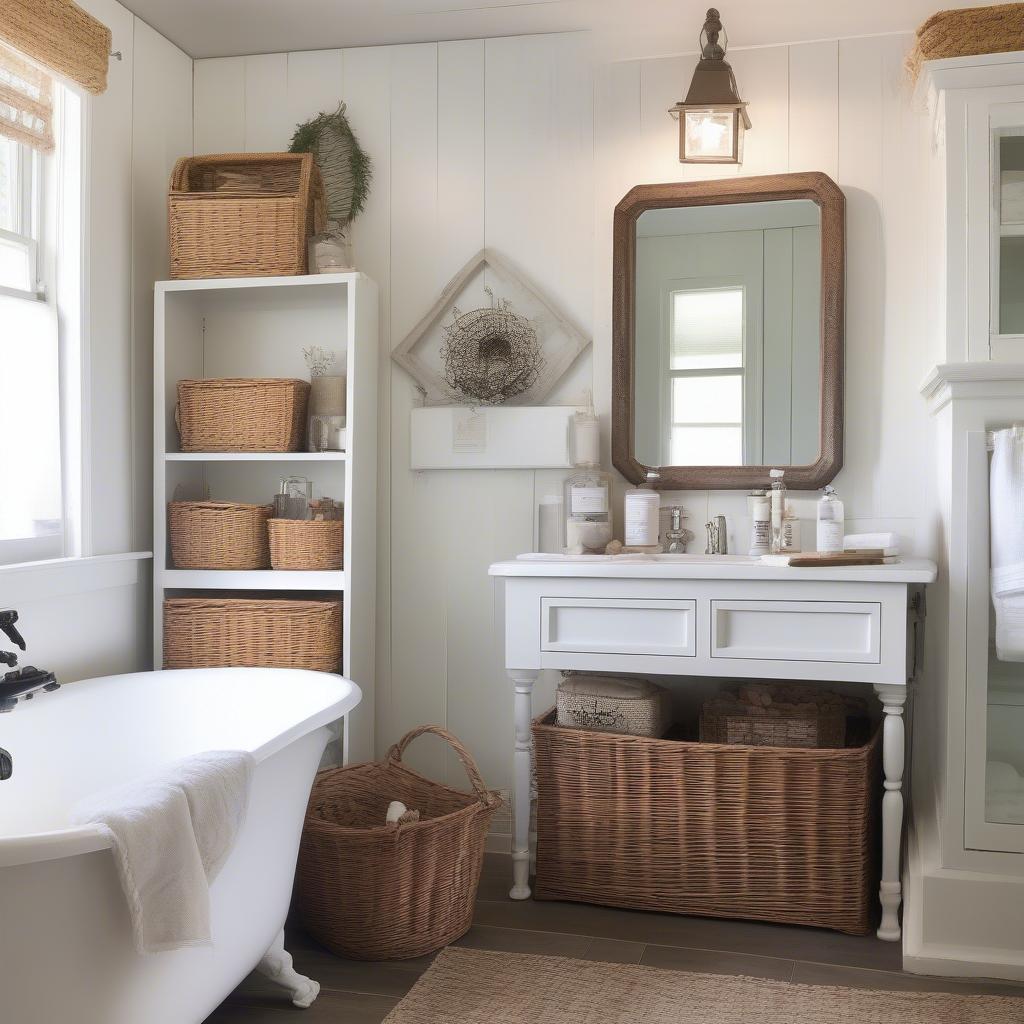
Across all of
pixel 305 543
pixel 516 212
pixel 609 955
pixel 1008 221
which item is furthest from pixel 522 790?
pixel 1008 221

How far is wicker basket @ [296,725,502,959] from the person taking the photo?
2387 mm

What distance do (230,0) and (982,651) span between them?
100 inches

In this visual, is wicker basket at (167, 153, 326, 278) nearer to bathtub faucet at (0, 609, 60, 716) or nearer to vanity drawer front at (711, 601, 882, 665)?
bathtub faucet at (0, 609, 60, 716)

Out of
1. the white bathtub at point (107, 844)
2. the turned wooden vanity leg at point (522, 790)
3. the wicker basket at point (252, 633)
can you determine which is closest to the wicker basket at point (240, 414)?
the wicker basket at point (252, 633)

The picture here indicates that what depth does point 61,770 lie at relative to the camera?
7.55ft

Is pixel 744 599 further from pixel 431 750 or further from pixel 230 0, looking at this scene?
pixel 230 0

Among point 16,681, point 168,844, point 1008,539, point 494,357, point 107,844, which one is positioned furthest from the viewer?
point 494,357

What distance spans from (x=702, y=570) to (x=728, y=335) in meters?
0.77

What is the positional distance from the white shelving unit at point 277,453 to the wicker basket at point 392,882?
557 millimetres

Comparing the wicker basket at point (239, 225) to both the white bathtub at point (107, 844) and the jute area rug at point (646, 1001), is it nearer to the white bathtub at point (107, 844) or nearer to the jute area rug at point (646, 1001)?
the white bathtub at point (107, 844)

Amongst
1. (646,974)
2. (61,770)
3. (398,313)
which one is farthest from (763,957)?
(398,313)

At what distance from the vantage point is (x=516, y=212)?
315 cm

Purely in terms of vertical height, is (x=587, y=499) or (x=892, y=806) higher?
(x=587, y=499)

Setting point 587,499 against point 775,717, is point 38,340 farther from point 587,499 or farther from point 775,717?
point 775,717
